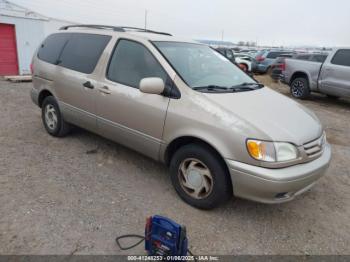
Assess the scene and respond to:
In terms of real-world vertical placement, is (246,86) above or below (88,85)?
above

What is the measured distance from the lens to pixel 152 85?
3104mm

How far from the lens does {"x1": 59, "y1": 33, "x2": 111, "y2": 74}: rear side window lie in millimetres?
4051

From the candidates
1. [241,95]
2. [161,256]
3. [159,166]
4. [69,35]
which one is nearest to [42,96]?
[69,35]

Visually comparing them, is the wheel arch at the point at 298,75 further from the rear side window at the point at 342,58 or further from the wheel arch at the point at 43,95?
the wheel arch at the point at 43,95

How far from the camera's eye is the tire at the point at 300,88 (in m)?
9.90

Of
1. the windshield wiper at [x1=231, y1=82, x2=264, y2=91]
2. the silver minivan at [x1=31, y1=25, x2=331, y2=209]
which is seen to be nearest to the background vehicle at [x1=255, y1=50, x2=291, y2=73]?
the windshield wiper at [x1=231, y1=82, x2=264, y2=91]

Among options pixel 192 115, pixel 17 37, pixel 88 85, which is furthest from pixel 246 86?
pixel 17 37

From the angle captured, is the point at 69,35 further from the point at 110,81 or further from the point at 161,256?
the point at 161,256

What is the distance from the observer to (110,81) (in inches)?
148

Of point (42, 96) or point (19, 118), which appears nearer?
point (42, 96)

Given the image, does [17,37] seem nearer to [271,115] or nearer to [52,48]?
[52,48]

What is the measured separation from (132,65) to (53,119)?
2.02 m

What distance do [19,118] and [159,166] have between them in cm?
348

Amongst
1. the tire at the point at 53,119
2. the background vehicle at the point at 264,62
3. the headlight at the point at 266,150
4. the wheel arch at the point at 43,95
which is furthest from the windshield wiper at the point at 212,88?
the background vehicle at the point at 264,62
